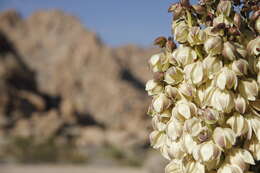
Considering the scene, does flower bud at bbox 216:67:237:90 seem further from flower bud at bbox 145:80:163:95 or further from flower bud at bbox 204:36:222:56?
flower bud at bbox 145:80:163:95

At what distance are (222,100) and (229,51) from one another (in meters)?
0.12

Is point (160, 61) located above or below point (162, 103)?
above

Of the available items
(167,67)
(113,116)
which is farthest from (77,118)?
(167,67)

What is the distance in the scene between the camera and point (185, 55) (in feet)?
3.16

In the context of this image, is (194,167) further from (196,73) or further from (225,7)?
(225,7)

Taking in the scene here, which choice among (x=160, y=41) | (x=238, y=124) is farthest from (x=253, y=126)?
(x=160, y=41)

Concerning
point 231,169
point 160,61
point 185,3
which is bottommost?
point 231,169

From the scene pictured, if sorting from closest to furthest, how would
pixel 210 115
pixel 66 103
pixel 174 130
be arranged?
1. pixel 210 115
2. pixel 174 130
3. pixel 66 103

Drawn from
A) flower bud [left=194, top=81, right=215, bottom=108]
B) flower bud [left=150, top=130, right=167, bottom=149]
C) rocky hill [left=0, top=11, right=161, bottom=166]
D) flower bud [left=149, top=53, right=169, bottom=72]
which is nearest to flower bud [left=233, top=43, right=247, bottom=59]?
flower bud [left=194, top=81, right=215, bottom=108]

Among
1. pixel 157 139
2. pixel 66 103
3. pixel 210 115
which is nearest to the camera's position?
pixel 210 115

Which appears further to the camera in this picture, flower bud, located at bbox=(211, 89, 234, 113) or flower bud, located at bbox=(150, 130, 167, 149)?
flower bud, located at bbox=(150, 130, 167, 149)

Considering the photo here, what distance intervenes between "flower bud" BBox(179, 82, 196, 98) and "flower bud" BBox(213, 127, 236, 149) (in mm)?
117

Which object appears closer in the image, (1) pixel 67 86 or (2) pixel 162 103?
(2) pixel 162 103

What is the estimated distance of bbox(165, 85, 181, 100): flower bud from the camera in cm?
100
